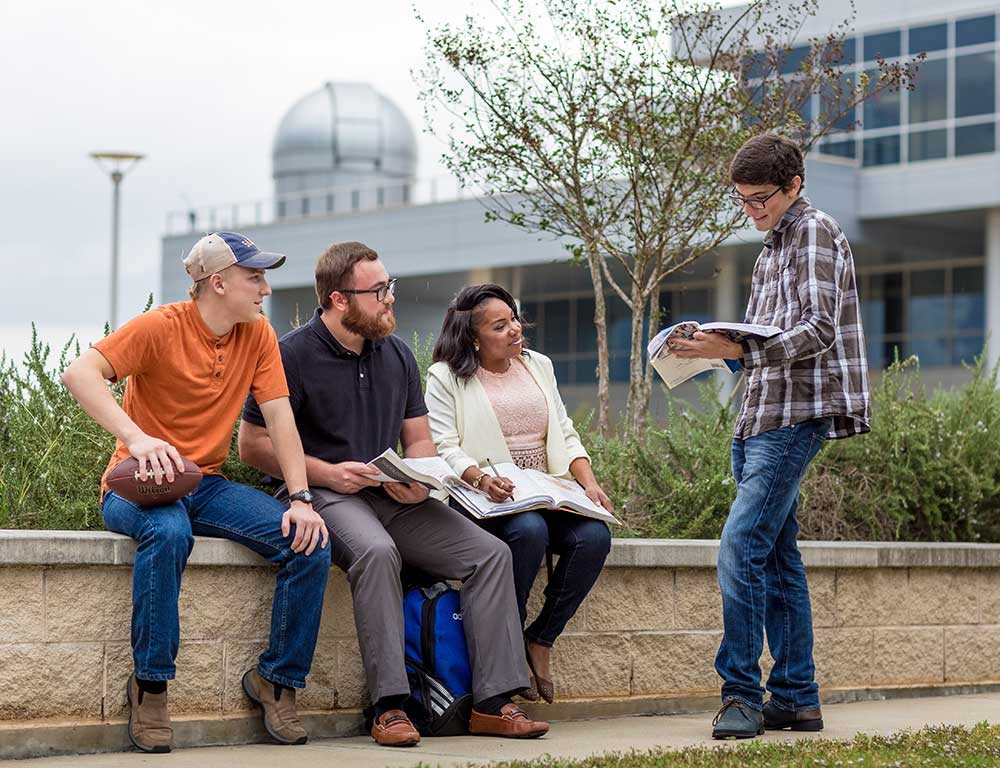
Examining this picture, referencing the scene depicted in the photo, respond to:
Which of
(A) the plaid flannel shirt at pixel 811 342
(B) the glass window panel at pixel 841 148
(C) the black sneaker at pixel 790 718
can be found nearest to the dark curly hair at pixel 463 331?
(A) the plaid flannel shirt at pixel 811 342

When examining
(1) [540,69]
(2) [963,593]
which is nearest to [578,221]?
(1) [540,69]

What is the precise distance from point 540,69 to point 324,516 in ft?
17.6

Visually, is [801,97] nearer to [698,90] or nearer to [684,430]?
[698,90]

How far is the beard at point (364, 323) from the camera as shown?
618cm

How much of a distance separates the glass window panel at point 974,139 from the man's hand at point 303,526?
2787cm

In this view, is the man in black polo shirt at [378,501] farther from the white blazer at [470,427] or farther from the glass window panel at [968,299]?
the glass window panel at [968,299]

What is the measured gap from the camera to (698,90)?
34.4 feet

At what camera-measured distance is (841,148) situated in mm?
33625

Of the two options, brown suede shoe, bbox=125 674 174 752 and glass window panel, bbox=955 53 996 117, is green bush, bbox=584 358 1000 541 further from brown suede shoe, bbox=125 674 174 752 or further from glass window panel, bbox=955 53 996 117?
glass window panel, bbox=955 53 996 117

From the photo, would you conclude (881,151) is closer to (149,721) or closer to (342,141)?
(342,141)

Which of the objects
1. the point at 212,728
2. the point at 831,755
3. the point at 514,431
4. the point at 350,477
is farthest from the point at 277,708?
the point at 831,755

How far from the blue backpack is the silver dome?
4268 cm

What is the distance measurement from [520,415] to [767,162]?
58.1 inches

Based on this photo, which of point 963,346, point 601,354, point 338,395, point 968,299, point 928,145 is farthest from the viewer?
point 968,299
